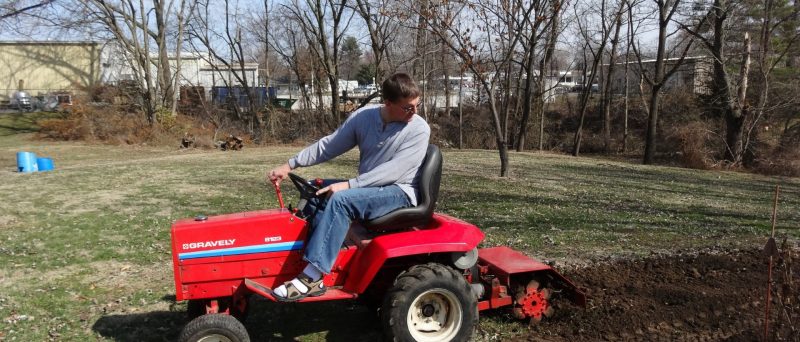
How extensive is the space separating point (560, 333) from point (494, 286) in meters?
0.60

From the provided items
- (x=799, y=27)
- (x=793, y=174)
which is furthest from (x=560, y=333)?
(x=799, y=27)

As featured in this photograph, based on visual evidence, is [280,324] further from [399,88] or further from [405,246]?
[399,88]

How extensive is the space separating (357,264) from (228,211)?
19.3 ft

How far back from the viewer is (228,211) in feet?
30.6

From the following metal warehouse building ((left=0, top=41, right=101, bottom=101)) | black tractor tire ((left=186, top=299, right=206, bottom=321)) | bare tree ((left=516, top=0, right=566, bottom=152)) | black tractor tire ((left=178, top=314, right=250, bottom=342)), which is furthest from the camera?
metal warehouse building ((left=0, top=41, right=101, bottom=101))

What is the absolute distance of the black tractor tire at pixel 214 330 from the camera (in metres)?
3.61

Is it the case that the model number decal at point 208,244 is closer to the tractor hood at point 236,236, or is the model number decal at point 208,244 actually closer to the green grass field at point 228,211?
the tractor hood at point 236,236

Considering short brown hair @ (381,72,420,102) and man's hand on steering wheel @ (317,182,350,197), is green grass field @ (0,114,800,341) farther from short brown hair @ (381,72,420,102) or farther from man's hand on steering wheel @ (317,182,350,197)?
short brown hair @ (381,72,420,102)

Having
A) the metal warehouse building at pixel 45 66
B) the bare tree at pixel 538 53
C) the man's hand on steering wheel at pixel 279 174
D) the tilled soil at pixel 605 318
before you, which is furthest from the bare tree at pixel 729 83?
A: the metal warehouse building at pixel 45 66

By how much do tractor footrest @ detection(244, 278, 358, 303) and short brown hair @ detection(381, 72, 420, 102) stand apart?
1372mm

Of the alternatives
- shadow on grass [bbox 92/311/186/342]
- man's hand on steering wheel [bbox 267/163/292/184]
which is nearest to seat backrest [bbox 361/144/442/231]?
man's hand on steering wheel [bbox 267/163/292/184]

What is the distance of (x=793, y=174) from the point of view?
69.6ft

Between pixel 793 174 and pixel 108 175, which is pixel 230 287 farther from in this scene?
pixel 793 174

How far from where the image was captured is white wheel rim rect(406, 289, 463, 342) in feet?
13.0
